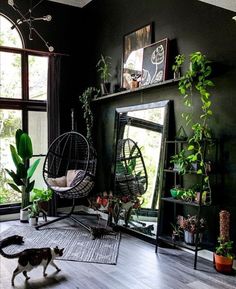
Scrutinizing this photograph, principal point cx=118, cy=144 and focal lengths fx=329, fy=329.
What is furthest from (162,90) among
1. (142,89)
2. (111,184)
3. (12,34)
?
(12,34)

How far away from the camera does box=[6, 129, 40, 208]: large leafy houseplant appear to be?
4727 mm

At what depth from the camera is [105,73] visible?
5.04 meters

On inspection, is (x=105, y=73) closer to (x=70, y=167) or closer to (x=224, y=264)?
(x=70, y=167)

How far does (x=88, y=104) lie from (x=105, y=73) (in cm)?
57

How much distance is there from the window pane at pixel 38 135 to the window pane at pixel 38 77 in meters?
0.29

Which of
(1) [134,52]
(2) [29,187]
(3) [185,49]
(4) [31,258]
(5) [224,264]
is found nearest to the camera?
(4) [31,258]

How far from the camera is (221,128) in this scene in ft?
10.6

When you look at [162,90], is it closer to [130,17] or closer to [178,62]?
[178,62]

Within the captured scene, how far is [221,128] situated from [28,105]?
3209mm

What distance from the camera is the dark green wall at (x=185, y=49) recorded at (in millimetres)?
3158

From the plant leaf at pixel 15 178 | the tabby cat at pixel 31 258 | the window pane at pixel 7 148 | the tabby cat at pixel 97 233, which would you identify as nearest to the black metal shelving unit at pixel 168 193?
the tabby cat at pixel 97 233

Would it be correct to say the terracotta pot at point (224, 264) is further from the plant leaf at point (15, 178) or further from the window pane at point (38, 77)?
the window pane at point (38, 77)

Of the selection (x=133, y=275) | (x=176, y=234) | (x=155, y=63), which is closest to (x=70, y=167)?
(x=155, y=63)

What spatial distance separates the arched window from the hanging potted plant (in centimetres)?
35
